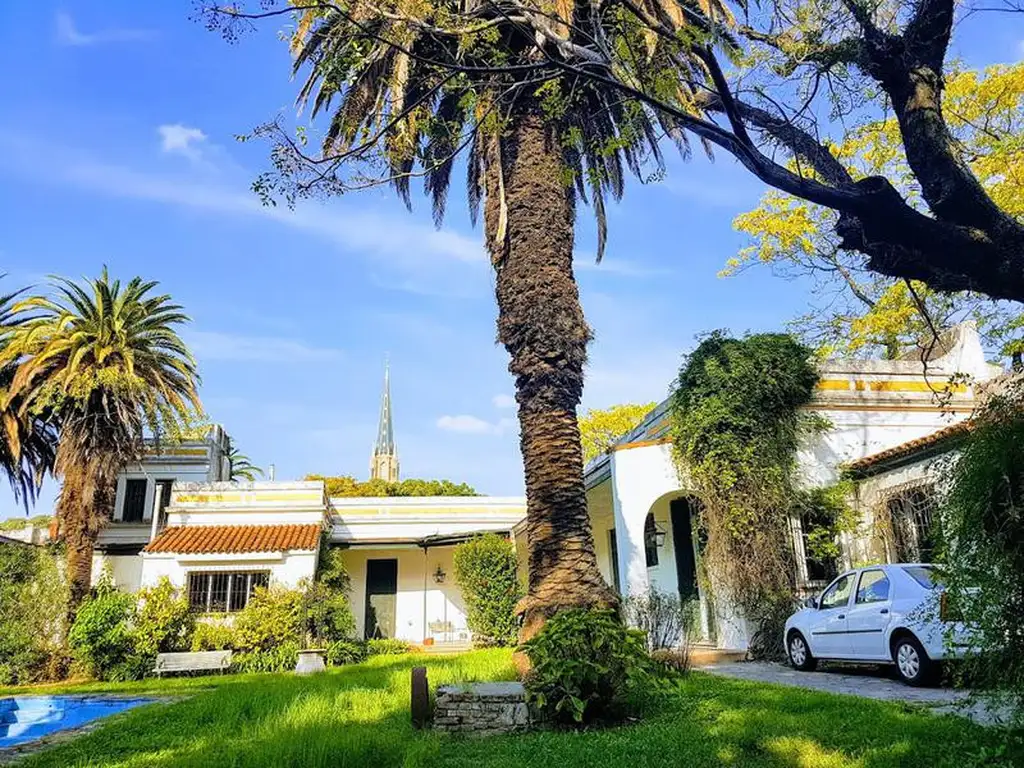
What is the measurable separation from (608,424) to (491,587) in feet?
78.4

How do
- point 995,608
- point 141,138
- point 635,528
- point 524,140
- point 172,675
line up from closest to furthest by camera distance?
1. point 995,608
2. point 141,138
3. point 524,140
4. point 635,528
5. point 172,675

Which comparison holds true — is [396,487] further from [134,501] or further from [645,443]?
[645,443]

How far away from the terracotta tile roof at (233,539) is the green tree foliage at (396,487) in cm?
2278

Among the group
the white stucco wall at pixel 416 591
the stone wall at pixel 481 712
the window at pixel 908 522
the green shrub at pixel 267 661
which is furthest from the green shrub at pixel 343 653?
the window at pixel 908 522

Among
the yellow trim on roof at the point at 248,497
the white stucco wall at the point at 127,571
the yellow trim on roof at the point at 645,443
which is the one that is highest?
the yellow trim on roof at the point at 248,497

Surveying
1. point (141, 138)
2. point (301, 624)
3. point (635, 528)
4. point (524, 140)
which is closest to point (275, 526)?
point (301, 624)

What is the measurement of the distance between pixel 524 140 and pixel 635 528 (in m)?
8.07

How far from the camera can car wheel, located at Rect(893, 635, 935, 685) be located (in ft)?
30.4

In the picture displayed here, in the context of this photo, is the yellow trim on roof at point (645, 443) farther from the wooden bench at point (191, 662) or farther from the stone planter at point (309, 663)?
the wooden bench at point (191, 662)

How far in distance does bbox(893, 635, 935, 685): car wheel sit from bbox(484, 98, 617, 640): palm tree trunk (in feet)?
12.8

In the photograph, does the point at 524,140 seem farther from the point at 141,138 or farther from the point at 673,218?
the point at 141,138

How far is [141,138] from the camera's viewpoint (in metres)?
8.55

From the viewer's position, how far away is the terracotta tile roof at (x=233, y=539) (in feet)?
70.7

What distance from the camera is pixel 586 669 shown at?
327 inches
